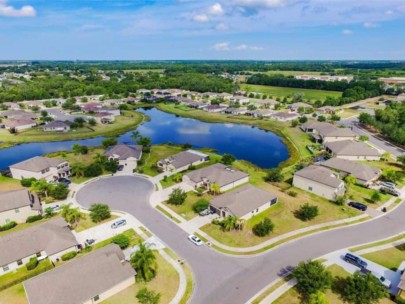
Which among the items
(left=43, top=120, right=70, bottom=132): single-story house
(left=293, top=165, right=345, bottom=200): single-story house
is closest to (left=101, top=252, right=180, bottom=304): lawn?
(left=293, top=165, right=345, bottom=200): single-story house

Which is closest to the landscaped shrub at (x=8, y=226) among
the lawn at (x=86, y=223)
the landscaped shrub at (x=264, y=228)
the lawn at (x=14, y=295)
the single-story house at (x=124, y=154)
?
the lawn at (x=86, y=223)

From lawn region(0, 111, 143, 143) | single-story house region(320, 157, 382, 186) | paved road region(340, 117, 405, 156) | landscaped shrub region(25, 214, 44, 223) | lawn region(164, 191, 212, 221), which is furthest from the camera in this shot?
lawn region(0, 111, 143, 143)

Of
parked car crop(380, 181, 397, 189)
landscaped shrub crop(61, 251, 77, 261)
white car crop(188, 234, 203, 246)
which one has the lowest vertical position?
landscaped shrub crop(61, 251, 77, 261)

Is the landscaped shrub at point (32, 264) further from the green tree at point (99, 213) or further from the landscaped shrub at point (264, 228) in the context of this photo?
the landscaped shrub at point (264, 228)

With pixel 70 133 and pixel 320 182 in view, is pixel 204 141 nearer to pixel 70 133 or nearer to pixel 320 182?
pixel 320 182

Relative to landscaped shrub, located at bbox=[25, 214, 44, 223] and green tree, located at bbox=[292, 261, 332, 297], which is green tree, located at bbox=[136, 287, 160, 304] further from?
landscaped shrub, located at bbox=[25, 214, 44, 223]

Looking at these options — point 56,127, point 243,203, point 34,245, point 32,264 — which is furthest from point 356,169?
point 56,127

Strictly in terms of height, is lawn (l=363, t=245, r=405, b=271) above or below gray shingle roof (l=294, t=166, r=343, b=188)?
below

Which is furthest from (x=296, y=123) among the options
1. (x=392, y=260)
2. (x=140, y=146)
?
(x=392, y=260)

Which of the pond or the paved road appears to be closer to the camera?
the paved road
